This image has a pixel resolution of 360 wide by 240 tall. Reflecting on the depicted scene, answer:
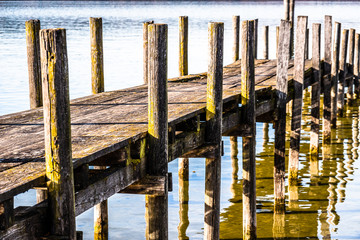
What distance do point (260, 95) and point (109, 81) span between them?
15.4 m

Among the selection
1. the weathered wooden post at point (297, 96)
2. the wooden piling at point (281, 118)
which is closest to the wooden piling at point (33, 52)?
the wooden piling at point (281, 118)

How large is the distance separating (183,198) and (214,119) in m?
3.67

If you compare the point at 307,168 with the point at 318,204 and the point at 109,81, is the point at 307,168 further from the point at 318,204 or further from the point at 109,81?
the point at 109,81

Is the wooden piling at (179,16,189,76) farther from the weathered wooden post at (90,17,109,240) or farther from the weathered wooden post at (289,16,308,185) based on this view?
the weathered wooden post at (90,17,109,240)

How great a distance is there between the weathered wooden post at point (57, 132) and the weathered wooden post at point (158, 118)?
4.27ft

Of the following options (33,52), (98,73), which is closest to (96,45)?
(98,73)

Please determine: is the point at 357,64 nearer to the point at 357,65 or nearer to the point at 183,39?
the point at 357,65

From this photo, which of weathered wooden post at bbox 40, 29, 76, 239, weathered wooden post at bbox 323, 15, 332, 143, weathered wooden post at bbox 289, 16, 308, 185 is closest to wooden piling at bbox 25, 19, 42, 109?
weathered wooden post at bbox 40, 29, 76, 239

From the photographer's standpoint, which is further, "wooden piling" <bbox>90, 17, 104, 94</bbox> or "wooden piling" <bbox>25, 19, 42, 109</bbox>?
"wooden piling" <bbox>90, 17, 104, 94</bbox>

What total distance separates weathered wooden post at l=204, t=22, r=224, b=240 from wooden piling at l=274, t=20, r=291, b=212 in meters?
2.31

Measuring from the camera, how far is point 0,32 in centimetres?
4178

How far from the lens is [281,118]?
879cm

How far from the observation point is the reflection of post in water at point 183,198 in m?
8.69

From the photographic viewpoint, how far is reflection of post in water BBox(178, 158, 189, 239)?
28.5ft
